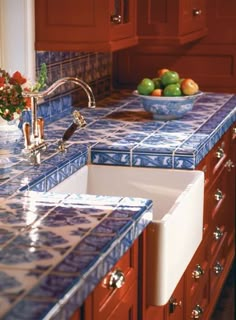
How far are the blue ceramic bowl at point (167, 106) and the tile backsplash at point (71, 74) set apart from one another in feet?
1.17

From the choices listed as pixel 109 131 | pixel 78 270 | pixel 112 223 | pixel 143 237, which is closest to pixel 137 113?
pixel 109 131

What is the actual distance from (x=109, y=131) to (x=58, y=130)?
0.19 metres

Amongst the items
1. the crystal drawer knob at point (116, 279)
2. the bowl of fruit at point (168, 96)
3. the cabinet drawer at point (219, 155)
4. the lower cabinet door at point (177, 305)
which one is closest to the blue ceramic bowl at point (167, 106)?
the bowl of fruit at point (168, 96)

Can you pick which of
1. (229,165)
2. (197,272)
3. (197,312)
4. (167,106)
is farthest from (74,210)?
(229,165)

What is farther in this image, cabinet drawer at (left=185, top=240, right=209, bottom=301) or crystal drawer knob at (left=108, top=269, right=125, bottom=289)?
cabinet drawer at (left=185, top=240, right=209, bottom=301)

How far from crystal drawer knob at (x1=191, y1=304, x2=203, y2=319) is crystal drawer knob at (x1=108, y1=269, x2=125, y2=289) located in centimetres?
116

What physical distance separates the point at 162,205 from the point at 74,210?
80 centimetres

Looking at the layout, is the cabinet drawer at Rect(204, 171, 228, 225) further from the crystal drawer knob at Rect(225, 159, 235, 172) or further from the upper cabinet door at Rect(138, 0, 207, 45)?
the upper cabinet door at Rect(138, 0, 207, 45)

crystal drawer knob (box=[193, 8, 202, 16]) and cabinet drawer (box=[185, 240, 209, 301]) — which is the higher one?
crystal drawer knob (box=[193, 8, 202, 16])

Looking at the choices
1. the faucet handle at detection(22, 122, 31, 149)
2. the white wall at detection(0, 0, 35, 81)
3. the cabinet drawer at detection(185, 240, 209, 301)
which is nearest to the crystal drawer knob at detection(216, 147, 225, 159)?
the cabinet drawer at detection(185, 240, 209, 301)

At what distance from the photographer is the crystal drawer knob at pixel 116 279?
175 centimetres

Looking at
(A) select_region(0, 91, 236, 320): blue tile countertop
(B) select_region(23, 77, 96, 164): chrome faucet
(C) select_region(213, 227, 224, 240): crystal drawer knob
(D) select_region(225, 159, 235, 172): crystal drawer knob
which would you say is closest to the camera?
(A) select_region(0, 91, 236, 320): blue tile countertop

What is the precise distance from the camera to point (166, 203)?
104 inches

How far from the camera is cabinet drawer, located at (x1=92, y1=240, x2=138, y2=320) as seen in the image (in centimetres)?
168
